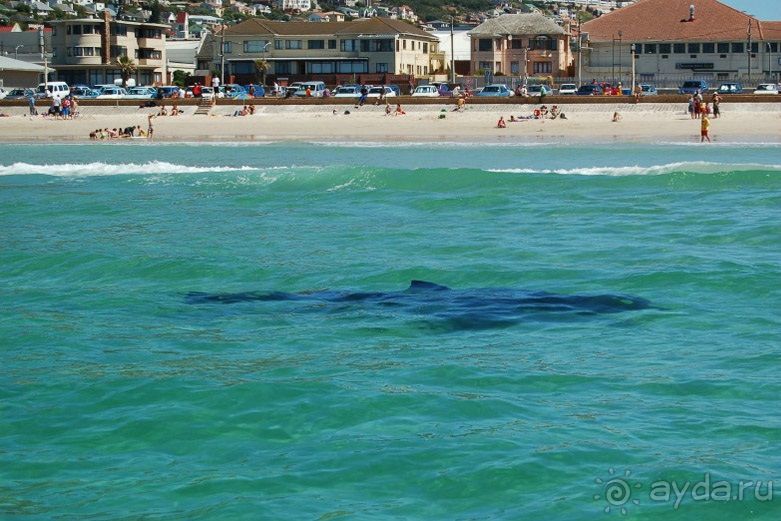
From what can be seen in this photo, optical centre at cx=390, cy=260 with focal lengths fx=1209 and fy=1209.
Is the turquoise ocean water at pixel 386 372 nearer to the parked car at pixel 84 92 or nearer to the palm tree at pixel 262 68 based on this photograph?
the parked car at pixel 84 92

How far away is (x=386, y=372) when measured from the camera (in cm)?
1071

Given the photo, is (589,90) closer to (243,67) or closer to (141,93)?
(141,93)

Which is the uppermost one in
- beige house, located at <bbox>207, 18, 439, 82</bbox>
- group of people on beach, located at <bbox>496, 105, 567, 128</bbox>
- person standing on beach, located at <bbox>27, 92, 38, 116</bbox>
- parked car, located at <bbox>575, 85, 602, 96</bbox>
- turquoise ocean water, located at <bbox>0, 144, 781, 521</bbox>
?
beige house, located at <bbox>207, 18, 439, 82</bbox>

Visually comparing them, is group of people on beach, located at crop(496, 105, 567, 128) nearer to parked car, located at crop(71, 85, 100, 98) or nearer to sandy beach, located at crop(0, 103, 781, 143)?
sandy beach, located at crop(0, 103, 781, 143)

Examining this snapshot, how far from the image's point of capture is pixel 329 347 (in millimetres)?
11648

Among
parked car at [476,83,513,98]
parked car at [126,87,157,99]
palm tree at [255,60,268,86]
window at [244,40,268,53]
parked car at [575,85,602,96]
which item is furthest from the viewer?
window at [244,40,268,53]


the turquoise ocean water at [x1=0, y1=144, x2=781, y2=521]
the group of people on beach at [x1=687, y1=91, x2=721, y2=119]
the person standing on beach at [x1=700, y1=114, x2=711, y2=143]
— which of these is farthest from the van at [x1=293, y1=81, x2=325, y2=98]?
the turquoise ocean water at [x1=0, y1=144, x2=781, y2=521]

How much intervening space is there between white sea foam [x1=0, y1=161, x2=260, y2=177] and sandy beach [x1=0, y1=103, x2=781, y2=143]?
12646 mm

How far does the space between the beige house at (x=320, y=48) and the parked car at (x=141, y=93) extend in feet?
60.4

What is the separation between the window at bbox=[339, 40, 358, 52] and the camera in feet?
275

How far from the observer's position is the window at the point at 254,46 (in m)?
84.7

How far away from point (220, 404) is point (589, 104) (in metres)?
45.6

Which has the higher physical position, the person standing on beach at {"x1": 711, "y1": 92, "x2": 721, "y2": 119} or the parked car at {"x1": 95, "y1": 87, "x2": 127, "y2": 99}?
the parked car at {"x1": 95, "y1": 87, "x2": 127, "y2": 99}

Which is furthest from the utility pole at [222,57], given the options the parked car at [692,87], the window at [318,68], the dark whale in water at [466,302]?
the dark whale in water at [466,302]
